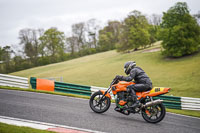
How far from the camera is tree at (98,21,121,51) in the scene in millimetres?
83363

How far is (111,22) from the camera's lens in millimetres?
96625

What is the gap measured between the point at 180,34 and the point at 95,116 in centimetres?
3669

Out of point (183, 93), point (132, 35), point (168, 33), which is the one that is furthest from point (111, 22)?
point (183, 93)

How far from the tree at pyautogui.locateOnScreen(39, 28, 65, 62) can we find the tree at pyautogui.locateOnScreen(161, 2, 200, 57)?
43.5 m

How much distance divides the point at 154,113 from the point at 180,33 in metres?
35.9

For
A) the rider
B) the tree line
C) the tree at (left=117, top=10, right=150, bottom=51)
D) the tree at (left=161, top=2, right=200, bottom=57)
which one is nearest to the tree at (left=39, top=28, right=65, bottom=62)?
the tree line

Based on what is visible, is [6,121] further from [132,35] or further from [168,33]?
[132,35]

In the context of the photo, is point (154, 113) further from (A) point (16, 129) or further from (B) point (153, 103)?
(A) point (16, 129)

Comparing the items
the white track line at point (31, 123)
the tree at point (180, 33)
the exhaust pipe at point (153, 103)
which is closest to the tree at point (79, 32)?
the tree at point (180, 33)

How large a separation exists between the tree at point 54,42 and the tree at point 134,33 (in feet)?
86.3

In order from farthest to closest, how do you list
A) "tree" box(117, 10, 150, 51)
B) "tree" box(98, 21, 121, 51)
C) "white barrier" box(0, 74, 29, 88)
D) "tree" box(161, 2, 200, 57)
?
1. "tree" box(98, 21, 121, 51)
2. "tree" box(117, 10, 150, 51)
3. "tree" box(161, 2, 200, 57)
4. "white barrier" box(0, 74, 29, 88)

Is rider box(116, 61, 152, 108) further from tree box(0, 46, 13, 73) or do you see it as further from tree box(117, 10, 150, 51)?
tree box(0, 46, 13, 73)

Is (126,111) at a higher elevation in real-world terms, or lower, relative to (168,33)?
lower

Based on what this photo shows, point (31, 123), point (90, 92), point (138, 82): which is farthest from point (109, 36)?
point (31, 123)
